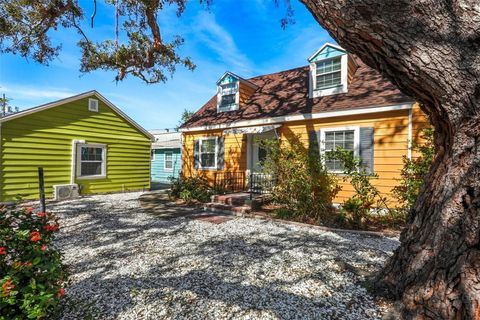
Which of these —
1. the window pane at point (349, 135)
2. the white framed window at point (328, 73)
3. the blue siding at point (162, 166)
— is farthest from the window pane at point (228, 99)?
the blue siding at point (162, 166)

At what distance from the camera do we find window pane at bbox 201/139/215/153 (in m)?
10.9

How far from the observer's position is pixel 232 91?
1115 cm

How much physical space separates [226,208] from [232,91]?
237 inches

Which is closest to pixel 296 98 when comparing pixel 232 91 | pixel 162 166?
pixel 232 91

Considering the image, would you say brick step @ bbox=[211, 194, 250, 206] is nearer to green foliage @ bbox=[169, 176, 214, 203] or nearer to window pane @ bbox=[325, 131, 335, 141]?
green foliage @ bbox=[169, 176, 214, 203]

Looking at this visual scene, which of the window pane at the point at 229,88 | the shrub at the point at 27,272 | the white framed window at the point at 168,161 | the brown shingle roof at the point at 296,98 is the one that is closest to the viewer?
the shrub at the point at 27,272

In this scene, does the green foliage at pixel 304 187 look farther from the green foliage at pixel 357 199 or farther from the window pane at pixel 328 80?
the window pane at pixel 328 80

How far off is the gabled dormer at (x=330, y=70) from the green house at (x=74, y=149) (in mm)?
8687

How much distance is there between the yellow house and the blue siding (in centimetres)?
618

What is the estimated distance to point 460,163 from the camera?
193 cm

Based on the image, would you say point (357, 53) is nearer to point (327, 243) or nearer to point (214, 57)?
point (327, 243)

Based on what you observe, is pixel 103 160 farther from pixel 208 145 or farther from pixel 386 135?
pixel 386 135

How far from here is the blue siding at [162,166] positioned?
17.7 metres

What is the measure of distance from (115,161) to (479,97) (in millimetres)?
12117
